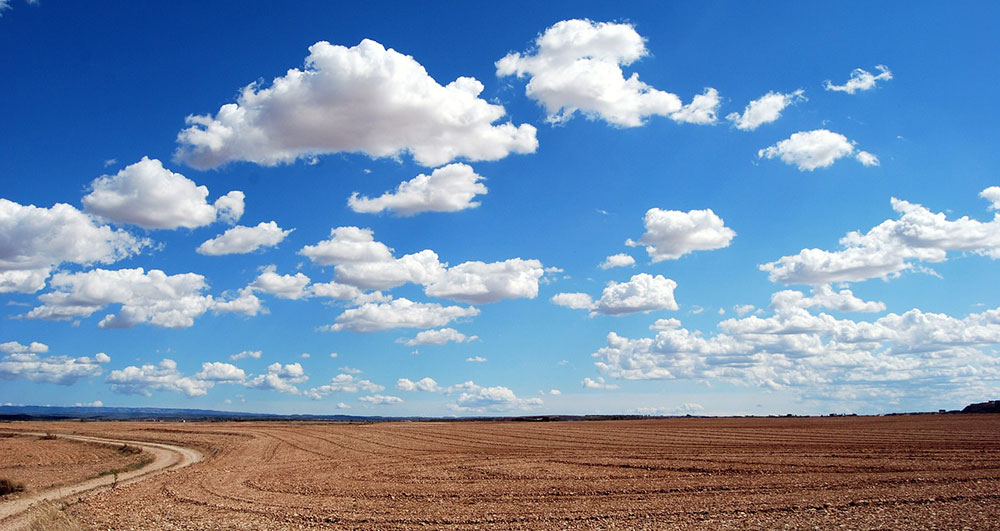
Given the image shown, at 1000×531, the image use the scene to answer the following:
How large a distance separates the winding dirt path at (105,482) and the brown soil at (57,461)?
88 cm

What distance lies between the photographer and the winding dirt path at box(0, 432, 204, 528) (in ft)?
78.5

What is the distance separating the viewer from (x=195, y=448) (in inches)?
2324

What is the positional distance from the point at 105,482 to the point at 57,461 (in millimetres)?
16087

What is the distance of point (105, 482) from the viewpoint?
32.7m

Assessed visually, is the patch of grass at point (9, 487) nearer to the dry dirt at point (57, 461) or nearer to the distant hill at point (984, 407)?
the dry dirt at point (57, 461)

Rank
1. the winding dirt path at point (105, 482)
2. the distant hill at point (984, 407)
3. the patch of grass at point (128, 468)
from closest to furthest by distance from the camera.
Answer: the winding dirt path at point (105, 482), the patch of grass at point (128, 468), the distant hill at point (984, 407)

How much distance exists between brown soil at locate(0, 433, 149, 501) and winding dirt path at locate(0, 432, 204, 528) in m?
0.88

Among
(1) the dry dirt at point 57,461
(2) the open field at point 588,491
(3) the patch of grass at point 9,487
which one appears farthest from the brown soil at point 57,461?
(2) the open field at point 588,491

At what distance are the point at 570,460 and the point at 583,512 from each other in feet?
54.5

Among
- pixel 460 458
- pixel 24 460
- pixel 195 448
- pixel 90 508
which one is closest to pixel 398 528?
pixel 90 508

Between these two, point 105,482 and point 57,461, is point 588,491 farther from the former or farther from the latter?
point 57,461

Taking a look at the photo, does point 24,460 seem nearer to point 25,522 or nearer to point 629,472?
point 25,522

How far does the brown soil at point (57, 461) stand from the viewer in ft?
112

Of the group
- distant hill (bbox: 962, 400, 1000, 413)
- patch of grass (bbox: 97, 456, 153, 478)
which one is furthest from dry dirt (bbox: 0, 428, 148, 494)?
distant hill (bbox: 962, 400, 1000, 413)
